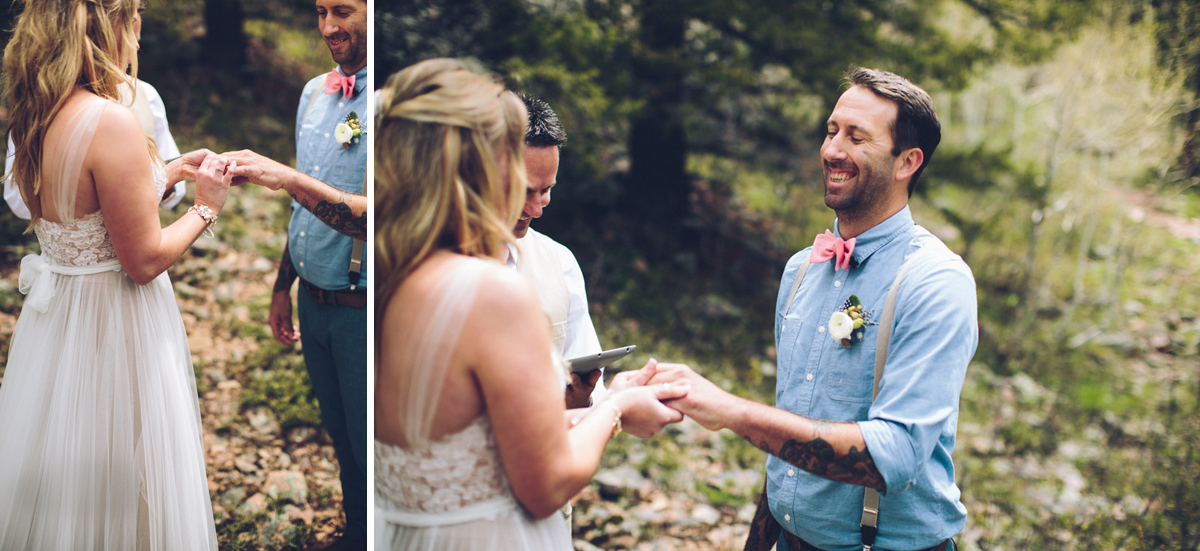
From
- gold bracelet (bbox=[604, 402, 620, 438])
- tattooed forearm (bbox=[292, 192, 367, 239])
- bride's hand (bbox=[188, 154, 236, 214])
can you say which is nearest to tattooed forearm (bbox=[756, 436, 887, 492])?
gold bracelet (bbox=[604, 402, 620, 438])

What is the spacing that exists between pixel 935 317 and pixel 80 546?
7.80ft

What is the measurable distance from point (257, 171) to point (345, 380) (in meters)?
0.83

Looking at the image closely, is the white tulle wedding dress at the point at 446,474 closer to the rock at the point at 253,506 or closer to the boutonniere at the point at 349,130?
the boutonniere at the point at 349,130

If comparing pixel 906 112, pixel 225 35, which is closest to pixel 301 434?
pixel 906 112

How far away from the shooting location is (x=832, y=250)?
208cm

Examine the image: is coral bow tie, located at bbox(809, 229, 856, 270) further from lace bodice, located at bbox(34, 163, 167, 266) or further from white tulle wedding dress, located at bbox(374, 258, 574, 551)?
lace bodice, located at bbox(34, 163, 167, 266)

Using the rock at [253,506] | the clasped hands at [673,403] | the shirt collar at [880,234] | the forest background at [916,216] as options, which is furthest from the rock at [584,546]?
the shirt collar at [880,234]

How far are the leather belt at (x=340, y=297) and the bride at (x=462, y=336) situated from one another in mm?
1007

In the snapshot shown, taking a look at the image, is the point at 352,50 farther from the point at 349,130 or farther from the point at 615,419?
the point at 615,419

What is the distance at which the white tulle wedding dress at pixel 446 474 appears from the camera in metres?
1.37

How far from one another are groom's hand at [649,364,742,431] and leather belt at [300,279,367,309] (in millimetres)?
1210

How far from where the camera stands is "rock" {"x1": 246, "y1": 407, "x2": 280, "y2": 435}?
3.56 m

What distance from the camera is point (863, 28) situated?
6.47 meters

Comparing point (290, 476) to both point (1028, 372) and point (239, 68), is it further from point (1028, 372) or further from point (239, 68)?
point (1028, 372)
